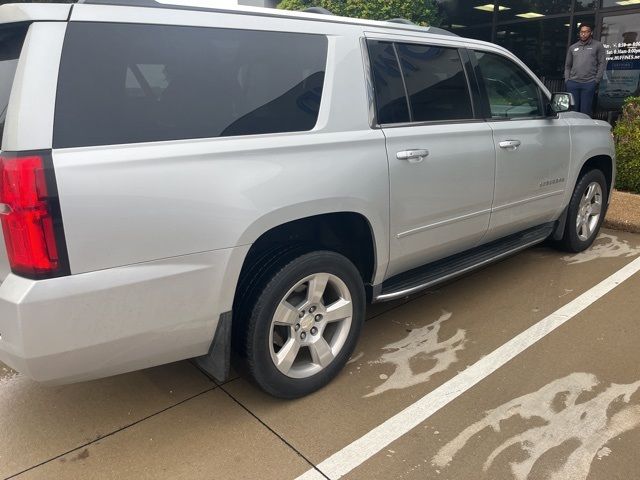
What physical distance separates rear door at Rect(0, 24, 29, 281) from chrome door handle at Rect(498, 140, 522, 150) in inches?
110

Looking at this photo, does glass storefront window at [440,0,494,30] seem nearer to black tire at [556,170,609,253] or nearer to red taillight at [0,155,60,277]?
black tire at [556,170,609,253]

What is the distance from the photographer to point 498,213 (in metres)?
3.68

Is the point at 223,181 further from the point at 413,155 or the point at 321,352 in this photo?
the point at 413,155

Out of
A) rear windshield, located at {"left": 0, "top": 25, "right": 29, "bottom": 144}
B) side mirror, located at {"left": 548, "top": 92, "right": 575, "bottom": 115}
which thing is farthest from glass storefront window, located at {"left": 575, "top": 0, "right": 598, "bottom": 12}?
rear windshield, located at {"left": 0, "top": 25, "right": 29, "bottom": 144}

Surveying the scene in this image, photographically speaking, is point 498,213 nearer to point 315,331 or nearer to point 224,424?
point 315,331

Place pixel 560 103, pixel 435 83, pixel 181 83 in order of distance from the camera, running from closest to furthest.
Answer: pixel 181 83
pixel 435 83
pixel 560 103

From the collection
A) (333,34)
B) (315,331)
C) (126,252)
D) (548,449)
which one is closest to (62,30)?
(126,252)

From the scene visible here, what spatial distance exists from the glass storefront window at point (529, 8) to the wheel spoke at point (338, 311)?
30.1 ft

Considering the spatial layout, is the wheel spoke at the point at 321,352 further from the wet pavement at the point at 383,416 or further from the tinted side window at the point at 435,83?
the tinted side window at the point at 435,83

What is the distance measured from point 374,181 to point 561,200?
7.54 feet

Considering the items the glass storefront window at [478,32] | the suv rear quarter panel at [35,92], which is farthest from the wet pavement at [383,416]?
the glass storefront window at [478,32]

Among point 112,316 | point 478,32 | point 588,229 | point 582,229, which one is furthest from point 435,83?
point 478,32

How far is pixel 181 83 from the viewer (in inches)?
85.1

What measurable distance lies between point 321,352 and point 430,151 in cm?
127
